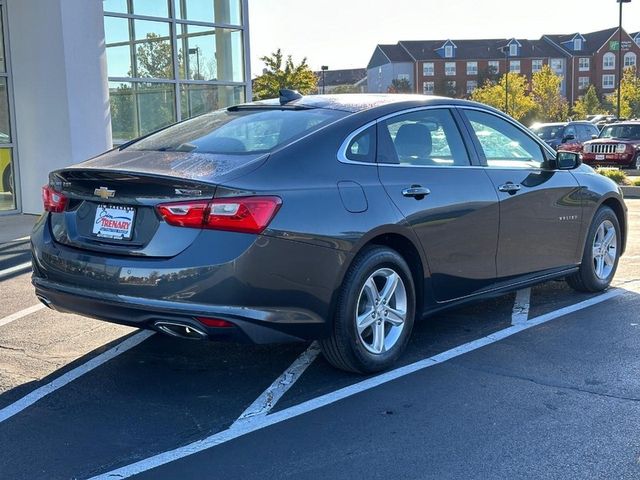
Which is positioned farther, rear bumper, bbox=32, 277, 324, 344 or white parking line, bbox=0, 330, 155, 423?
white parking line, bbox=0, 330, 155, 423

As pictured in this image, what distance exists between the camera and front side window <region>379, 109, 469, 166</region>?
4.79m

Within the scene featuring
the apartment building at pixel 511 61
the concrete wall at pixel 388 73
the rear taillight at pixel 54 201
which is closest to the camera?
the rear taillight at pixel 54 201

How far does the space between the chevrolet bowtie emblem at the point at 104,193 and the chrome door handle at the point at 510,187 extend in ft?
8.47

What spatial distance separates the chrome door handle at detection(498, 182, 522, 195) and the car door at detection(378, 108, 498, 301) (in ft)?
0.38

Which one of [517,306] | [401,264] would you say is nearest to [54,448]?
[401,264]

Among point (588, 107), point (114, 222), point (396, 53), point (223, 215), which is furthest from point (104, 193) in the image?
point (396, 53)

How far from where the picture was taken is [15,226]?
10750mm

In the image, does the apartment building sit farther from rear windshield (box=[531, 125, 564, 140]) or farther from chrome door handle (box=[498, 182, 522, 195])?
chrome door handle (box=[498, 182, 522, 195])

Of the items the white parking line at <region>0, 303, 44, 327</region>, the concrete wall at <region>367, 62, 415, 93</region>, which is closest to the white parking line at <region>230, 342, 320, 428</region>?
the white parking line at <region>0, 303, 44, 327</region>

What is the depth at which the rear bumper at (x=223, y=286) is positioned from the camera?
383 centimetres

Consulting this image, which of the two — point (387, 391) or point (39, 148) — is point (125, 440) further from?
point (39, 148)

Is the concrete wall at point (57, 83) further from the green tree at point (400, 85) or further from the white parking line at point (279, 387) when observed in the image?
the green tree at point (400, 85)

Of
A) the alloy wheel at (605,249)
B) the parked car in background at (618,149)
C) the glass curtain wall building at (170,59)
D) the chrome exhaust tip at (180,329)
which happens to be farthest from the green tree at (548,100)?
the chrome exhaust tip at (180,329)

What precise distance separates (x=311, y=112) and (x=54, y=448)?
2409 millimetres
